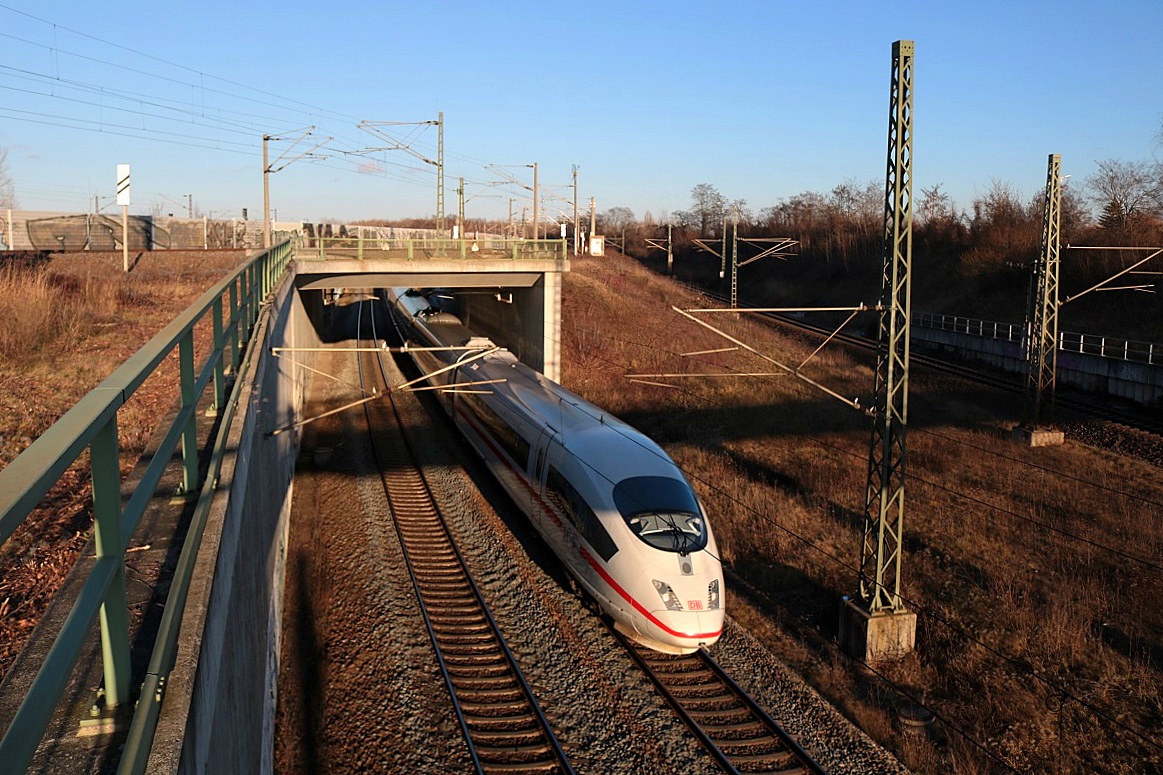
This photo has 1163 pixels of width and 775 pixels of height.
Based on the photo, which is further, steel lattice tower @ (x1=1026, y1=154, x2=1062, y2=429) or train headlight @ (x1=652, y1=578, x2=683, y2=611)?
steel lattice tower @ (x1=1026, y1=154, x2=1062, y2=429)

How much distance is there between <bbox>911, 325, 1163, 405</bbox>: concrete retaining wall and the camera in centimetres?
3042

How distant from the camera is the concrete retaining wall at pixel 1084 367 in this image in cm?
3042

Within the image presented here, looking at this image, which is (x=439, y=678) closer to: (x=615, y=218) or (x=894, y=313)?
(x=894, y=313)

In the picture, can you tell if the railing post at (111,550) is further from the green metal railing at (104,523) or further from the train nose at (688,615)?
the train nose at (688,615)

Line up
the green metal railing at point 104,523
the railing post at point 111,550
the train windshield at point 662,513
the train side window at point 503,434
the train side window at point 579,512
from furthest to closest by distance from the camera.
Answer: the train side window at point 503,434
the train side window at point 579,512
the train windshield at point 662,513
the railing post at point 111,550
the green metal railing at point 104,523

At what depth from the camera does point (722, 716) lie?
1063 centimetres

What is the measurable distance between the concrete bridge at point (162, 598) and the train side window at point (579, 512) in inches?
173

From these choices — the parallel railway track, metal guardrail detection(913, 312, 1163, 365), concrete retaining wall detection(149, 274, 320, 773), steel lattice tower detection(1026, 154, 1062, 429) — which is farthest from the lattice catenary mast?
metal guardrail detection(913, 312, 1163, 365)

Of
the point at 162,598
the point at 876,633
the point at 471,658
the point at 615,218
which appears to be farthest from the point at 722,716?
the point at 615,218

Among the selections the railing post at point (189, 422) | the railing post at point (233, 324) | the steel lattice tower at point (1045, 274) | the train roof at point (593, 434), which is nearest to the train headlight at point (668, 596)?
the train roof at point (593, 434)

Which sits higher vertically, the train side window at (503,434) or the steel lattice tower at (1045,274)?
the steel lattice tower at (1045,274)

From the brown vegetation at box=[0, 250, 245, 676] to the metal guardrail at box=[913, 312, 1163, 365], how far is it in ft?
101

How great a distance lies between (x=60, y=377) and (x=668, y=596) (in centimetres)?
833

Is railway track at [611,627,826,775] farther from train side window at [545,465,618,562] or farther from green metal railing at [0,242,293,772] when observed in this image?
green metal railing at [0,242,293,772]
